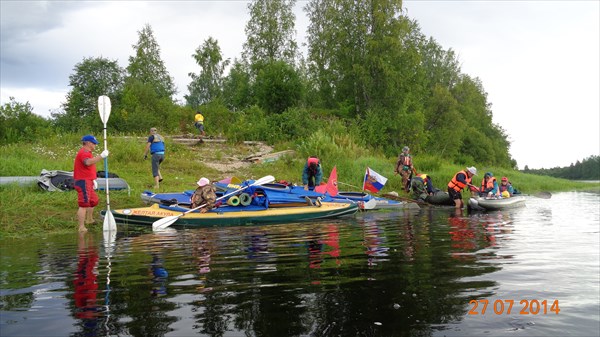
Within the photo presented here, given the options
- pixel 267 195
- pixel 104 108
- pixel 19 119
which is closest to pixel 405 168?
pixel 267 195

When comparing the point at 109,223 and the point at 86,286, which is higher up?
the point at 109,223

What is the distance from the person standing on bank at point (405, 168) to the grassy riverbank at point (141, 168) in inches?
35.5

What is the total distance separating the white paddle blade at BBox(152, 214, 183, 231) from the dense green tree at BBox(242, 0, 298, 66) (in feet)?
103

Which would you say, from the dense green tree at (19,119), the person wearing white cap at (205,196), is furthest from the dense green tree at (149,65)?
the person wearing white cap at (205,196)

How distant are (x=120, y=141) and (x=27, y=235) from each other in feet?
37.2

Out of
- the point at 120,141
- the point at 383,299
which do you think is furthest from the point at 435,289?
the point at 120,141

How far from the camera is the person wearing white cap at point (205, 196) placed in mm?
11531

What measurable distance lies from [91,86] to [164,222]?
31221 millimetres

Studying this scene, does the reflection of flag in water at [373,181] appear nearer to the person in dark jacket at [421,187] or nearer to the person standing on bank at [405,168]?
the person in dark jacket at [421,187]

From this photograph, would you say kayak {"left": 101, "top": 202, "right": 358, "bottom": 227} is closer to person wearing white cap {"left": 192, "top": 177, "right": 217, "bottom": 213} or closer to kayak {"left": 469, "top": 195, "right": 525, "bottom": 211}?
person wearing white cap {"left": 192, "top": 177, "right": 217, "bottom": 213}

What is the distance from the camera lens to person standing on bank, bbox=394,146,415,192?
67.8 feet

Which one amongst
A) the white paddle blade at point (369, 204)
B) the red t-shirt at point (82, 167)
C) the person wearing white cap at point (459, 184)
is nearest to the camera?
the red t-shirt at point (82, 167)

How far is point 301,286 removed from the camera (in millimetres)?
4965

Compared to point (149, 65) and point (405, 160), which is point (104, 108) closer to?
point (405, 160)
